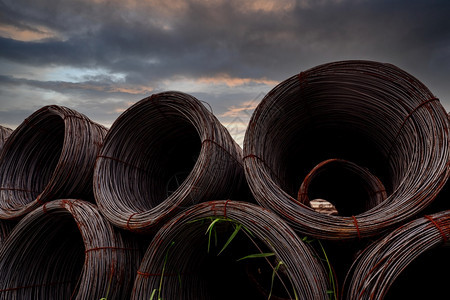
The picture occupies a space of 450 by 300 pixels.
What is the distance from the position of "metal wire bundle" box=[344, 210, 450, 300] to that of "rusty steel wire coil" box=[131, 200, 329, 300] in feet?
0.65

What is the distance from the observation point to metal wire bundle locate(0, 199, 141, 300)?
216cm

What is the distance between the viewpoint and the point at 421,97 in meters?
1.78

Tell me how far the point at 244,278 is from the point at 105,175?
145 cm

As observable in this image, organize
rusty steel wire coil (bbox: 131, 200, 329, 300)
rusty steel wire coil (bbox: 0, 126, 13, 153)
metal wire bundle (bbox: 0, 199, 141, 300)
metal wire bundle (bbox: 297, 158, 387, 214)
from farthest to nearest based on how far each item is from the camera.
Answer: rusty steel wire coil (bbox: 0, 126, 13, 153)
metal wire bundle (bbox: 297, 158, 387, 214)
metal wire bundle (bbox: 0, 199, 141, 300)
rusty steel wire coil (bbox: 131, 200, 329, 300)

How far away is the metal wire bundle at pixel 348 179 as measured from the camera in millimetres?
2264

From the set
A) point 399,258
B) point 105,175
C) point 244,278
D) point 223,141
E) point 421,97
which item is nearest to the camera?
point 399,258

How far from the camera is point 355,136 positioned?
8.59 feet

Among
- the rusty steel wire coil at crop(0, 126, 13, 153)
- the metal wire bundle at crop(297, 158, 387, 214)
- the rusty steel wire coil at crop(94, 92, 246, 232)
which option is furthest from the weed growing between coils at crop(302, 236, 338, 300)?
the rusty steel wire coil at crop(0, 126, 13, 153)

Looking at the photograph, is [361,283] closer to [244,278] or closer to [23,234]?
[244,278]

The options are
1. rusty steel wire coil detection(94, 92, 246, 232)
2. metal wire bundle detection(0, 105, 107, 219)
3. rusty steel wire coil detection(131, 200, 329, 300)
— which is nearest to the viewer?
rusty steel wire coil detection(131, 200, 329, 300)

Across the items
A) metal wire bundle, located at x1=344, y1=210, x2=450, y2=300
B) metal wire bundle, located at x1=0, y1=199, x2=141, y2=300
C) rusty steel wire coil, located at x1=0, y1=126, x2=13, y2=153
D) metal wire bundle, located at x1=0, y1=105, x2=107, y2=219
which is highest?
rusty steel wire coil, located at x1=0, y1=126, x2=13, y2=153

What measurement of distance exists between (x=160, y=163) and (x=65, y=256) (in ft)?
4.02

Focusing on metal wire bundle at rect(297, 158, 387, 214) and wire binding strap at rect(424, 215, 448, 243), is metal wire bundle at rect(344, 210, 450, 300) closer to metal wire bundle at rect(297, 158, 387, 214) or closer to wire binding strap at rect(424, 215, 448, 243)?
wire binding strap at rect(424, 215, 448, 243)

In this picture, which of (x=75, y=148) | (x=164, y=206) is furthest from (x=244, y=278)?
(x=75, y=148)
